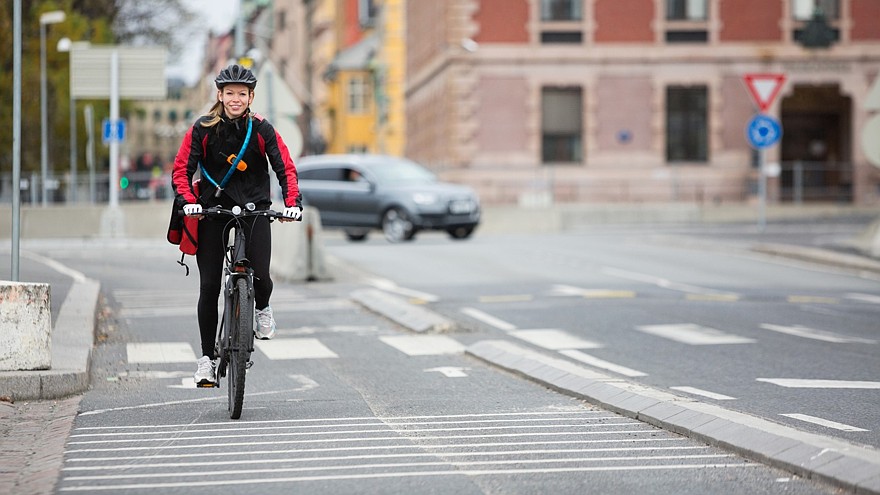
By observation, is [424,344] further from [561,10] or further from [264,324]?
[561,10]

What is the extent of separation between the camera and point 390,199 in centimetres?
3384

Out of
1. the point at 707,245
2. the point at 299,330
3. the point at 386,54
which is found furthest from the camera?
the point at 386,54

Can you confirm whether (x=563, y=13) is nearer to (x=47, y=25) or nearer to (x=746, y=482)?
(x=47, y=25)

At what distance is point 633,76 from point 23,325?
4432 centimetres

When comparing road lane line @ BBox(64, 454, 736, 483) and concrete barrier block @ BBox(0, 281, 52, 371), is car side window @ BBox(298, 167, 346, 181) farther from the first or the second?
road lane line @ BBox(64, 454, 736, 483)

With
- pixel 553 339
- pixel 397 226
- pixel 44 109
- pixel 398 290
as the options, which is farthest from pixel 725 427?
pixel 44 109

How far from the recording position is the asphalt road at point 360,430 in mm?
7070

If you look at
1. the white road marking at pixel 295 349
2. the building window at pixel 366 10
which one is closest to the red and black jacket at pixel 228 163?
the white road marking at pixel 295 349

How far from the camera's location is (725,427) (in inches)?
325

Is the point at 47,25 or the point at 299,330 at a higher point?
the point at 47,25

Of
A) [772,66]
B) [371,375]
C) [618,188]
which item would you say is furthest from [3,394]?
[772,66]

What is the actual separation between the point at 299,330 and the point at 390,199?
18473 millimetres

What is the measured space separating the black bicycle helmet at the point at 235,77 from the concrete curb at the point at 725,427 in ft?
8.92

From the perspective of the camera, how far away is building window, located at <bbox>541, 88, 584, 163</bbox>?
175 feet
